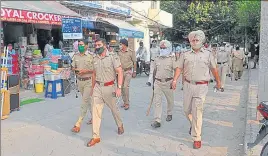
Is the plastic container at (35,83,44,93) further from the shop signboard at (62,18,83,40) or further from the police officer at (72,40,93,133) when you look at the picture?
the police officer at (72,40,93,133)

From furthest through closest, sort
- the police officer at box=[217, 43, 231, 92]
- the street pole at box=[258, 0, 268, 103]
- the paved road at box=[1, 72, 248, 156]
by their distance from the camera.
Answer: the police officer at box=[217, 43, 231, 92] → the street pole at box=[258, 0, 268, 103] → the paved road at box=[1, 72, 248, 156]

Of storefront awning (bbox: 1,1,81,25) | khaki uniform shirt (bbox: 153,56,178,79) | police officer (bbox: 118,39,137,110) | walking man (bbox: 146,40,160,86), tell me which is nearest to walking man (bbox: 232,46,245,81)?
walking man (bbox: 146,40,160,86)

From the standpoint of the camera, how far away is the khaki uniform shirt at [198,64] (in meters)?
6.03

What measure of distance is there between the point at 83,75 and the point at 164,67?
5.17 feet

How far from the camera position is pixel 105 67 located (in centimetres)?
621

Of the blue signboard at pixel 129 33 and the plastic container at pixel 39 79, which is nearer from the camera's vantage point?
the plastic container at pixel 39 79

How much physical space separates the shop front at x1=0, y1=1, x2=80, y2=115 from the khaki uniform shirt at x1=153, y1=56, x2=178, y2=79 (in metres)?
3.49

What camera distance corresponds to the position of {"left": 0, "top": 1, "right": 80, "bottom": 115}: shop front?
11156 mm

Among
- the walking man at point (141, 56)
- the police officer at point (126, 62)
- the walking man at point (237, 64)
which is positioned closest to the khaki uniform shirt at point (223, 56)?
the walking man at point (237, 64)

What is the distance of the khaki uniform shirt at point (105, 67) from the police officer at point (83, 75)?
2.80 ft

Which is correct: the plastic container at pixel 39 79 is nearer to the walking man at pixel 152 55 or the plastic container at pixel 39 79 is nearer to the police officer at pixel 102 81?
the walking man at pixel 152 55

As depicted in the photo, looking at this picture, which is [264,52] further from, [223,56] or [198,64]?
[223,56]

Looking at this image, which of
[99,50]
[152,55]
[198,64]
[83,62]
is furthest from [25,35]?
[198,64]

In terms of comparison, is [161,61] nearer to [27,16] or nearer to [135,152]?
[135,152]
